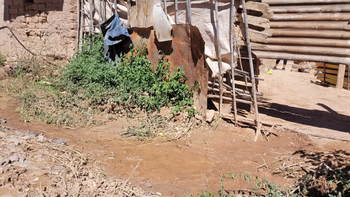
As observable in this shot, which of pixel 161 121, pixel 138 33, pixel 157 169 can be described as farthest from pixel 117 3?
pixel 157 169

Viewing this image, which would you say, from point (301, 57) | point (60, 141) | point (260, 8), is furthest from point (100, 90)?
point (301, 57)

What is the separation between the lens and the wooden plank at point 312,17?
15.1ft

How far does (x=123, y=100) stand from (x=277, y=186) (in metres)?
3.43

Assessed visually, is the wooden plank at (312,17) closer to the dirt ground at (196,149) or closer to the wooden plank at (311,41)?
the wooden plank at (311,41)

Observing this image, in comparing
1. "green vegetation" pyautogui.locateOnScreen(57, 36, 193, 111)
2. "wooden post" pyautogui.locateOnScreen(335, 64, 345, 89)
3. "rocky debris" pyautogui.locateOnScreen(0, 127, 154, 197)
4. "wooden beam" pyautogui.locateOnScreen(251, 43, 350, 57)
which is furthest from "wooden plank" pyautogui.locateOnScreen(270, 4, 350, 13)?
"wooden post" pyautogui.locateOnScreen(335, 64, 345, 89)

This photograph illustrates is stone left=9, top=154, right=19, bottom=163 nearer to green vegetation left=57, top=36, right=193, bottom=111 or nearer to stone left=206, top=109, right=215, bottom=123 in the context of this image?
green vegetation left=57, top=36, right=193, bottom=111

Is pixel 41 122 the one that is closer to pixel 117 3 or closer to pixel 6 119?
pixel 6 119

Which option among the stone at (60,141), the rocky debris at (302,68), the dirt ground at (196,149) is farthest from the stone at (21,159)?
the rocky debris at (302,68)

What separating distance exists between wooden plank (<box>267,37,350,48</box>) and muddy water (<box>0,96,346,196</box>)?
1.60 meters

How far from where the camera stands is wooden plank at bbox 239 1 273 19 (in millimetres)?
4868

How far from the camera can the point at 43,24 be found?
25.5 feet

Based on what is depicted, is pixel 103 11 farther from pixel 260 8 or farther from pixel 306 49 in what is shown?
pixel 306 49

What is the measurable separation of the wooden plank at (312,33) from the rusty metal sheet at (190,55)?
55.0 inches

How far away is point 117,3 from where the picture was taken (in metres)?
6.96
